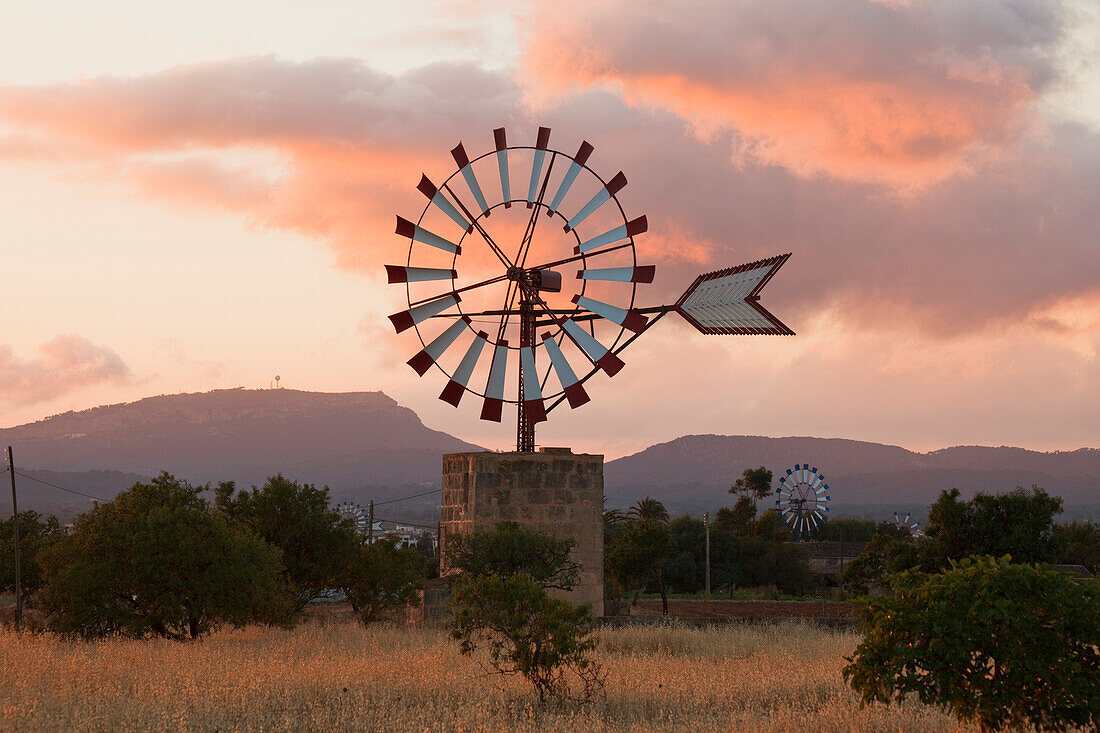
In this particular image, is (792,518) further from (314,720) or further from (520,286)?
(314,720)

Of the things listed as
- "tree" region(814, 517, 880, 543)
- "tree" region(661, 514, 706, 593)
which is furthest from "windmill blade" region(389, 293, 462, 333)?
"tree" region(814, 517, 880, 543)

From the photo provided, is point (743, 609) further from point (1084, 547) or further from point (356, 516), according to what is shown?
point (1084, 547)

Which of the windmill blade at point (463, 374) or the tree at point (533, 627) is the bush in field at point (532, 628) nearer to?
the tree at point (533, 627)

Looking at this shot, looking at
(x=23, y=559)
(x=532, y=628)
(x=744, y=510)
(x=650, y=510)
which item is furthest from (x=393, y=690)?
(x=744, y=510)

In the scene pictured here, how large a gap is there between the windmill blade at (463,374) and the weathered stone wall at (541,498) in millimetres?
1376

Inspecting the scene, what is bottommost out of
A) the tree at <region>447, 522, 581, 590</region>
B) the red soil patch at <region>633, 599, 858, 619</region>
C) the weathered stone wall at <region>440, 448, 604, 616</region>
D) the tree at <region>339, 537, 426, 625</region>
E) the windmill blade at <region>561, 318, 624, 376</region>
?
the red soil patch at <region>633, 599, 858, 619</region>

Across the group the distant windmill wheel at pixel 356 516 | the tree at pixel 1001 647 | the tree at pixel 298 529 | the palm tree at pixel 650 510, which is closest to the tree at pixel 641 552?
the distant windmill wheel at pixel 356 516

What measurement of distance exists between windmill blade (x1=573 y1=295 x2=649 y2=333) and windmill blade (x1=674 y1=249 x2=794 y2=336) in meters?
1.04

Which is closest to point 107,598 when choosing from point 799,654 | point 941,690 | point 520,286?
point 520,286

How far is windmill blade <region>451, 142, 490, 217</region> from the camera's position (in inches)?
989

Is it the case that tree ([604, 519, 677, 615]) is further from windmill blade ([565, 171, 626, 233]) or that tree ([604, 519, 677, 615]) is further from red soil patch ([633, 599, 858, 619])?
windmill blade ([565, 171, 626, 233])

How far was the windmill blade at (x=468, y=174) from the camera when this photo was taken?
25109mm

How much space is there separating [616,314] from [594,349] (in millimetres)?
968

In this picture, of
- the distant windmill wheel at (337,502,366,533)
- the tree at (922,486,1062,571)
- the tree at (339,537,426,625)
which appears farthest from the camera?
the distant windmill wheel at (337,502,366,533)
